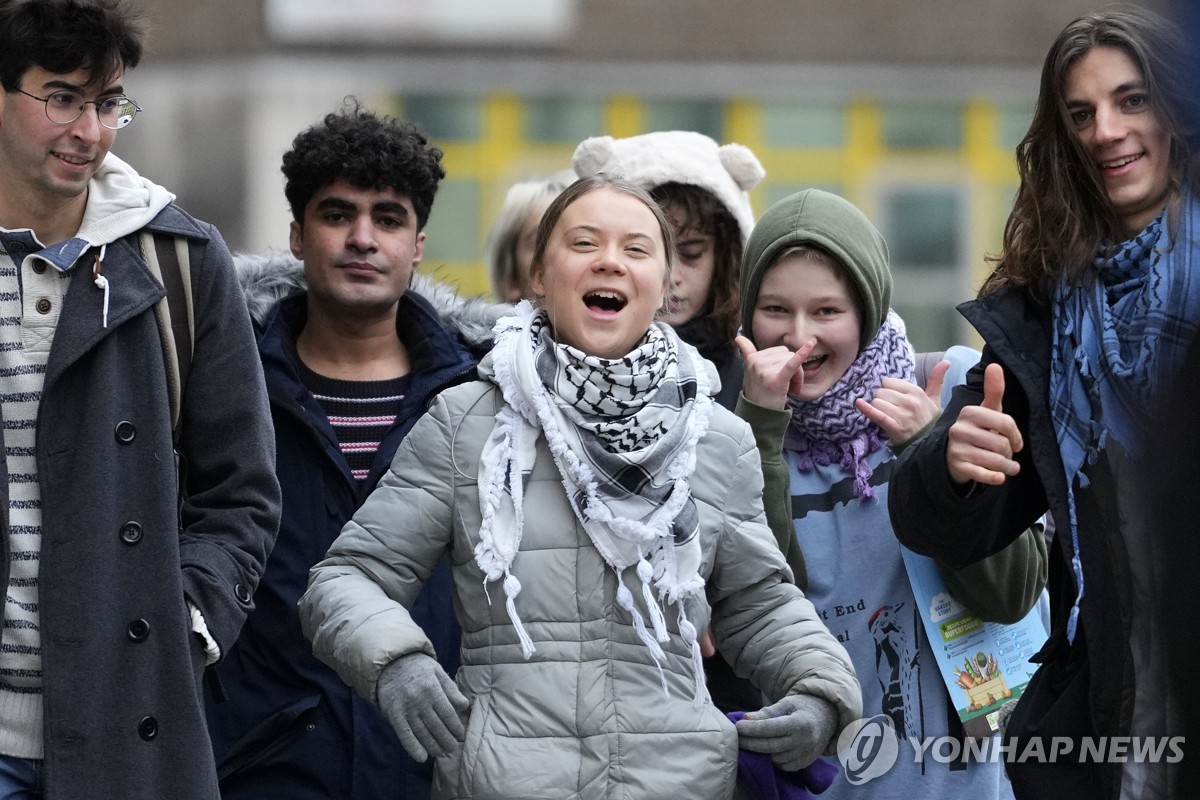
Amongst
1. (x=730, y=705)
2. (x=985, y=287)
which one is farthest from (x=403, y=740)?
(x=985, y=287)

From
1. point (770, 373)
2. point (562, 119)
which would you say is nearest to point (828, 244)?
point (770, 373)

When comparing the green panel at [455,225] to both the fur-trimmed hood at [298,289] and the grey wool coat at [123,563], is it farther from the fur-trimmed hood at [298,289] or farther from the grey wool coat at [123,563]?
the grey wool coat at [123,563]

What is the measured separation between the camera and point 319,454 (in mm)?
4402

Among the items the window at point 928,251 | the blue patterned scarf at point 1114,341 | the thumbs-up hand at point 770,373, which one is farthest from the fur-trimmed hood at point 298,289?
the window at point 928,251

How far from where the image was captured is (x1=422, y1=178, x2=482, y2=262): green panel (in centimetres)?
1470

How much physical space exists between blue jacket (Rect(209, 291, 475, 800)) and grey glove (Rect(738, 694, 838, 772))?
3.70ft

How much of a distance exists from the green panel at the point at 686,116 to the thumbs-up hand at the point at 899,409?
1074cm

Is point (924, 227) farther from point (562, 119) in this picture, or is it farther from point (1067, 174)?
point (1067, 174)

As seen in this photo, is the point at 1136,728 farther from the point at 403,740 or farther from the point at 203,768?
the point at 203,768

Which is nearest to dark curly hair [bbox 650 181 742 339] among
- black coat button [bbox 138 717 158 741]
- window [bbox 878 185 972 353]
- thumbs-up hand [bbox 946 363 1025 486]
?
thumbs-up hand [bbox 946 363 1025 486]

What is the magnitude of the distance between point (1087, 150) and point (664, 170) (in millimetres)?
1584

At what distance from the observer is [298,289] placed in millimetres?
4832

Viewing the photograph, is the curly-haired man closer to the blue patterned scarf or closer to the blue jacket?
the blue jacket

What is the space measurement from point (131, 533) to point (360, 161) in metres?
1.65
